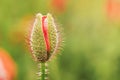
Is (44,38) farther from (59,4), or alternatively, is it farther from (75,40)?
(75,40)

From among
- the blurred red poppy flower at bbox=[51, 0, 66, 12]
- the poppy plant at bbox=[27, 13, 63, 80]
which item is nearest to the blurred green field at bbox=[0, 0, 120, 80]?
the blurred red poppy flower at bbox=[51, 0, 66, 12]

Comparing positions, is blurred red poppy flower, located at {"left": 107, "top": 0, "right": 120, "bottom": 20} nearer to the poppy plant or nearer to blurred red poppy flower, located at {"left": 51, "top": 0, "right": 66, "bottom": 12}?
blurred red poppy flower, located at {"left": 51, "top": 0, "right": 66, "bottom": 12}

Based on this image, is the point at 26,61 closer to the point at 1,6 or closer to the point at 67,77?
the point at 67,77

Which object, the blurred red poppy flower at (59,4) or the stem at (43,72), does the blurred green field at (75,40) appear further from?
the stem at (43,72)

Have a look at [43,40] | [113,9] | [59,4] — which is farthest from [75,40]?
[43,40]

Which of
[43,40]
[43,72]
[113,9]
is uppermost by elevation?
[113,9]

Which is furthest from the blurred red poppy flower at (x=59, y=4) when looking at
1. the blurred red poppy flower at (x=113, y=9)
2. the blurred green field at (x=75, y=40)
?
the blurred red poppy flower at (x=113, y=9)

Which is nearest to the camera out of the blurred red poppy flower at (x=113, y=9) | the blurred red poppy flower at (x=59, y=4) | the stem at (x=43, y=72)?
the stem at (x=43, y=72)

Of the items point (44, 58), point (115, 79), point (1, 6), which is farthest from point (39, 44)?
point (1, 6)
